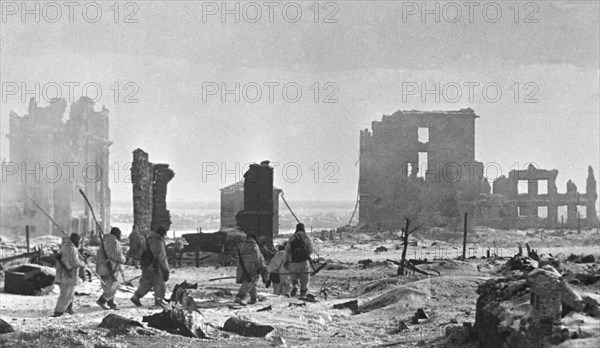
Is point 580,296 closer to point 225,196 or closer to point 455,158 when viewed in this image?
point 225,196

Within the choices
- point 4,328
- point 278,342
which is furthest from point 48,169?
point 278,342

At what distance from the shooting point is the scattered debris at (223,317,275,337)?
9641mm

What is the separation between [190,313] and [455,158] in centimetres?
4170

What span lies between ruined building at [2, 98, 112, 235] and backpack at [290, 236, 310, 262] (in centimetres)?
3961

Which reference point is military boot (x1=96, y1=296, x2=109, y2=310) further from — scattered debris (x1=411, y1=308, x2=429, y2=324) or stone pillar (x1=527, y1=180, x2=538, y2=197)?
stone pillar (x1=527, y1=180, x2=538, y2=197)

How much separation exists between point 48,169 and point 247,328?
1856 inches

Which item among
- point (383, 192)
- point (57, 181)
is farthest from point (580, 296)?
point (57, 181)

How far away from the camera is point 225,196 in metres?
45.2

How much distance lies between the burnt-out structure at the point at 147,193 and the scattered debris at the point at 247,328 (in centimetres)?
1540

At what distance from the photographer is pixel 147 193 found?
26.3 metres

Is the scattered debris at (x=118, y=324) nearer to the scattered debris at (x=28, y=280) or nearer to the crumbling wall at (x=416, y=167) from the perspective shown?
the scattered debris at (x=28, y=280)

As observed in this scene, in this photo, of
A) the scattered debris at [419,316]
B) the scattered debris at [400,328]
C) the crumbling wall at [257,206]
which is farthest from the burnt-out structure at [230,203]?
the scattered debris at [400,328]

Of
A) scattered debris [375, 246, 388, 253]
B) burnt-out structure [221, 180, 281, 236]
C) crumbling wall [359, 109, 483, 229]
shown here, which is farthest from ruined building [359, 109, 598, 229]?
scattered debris [375, 246, 388, 253]

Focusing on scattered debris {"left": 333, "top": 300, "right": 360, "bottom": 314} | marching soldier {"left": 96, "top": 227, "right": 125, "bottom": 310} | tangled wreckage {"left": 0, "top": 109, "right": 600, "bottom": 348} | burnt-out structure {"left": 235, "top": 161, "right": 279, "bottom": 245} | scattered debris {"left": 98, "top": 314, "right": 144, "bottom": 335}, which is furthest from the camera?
burnt-out structure {"left": 235, "top": 161, "right": 279, "bottom": 245}
